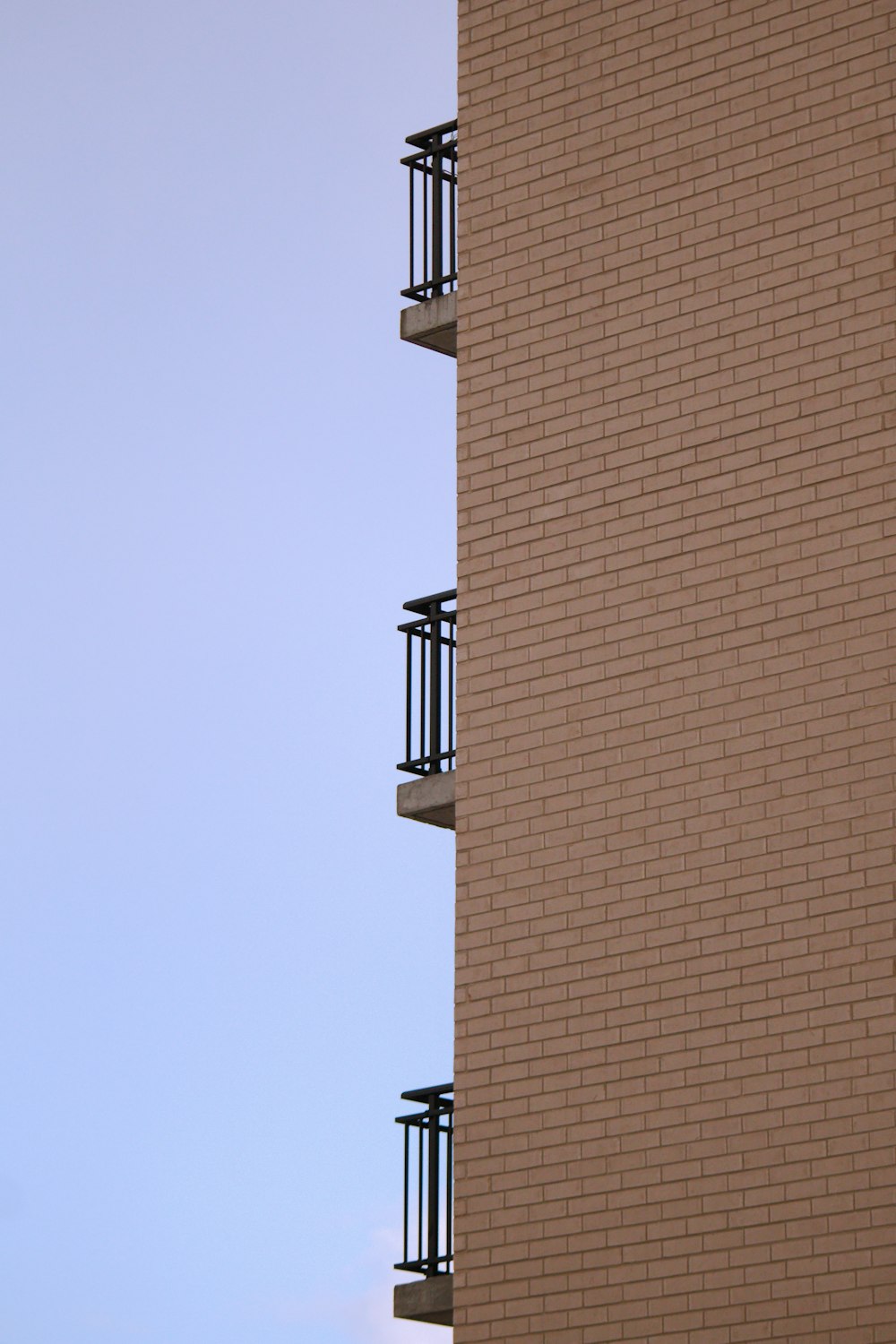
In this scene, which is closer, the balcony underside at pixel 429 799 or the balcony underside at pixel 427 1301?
the balcony underside at pixel 427 1301

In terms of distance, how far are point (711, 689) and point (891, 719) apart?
46.8 inches

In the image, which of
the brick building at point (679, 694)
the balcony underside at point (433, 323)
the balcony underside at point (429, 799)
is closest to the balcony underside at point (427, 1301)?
the brick building at point (679, 694)

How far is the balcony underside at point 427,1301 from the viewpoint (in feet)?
51.9

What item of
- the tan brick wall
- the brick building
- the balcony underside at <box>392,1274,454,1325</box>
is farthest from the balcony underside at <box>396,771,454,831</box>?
the balcony underside at <box>392,1274,454,1325</box>

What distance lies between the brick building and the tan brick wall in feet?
0.07

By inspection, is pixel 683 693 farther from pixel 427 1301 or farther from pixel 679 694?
pixel 427 1301

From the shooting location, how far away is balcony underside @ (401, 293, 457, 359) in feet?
56.1

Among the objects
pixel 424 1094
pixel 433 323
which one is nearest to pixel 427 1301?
pixel 424 1094

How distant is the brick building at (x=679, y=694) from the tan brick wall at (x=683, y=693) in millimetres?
20

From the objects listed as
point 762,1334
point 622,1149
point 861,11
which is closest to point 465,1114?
point 622,1149

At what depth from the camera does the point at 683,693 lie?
1465 cm

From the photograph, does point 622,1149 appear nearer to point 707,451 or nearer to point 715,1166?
point 715,1166

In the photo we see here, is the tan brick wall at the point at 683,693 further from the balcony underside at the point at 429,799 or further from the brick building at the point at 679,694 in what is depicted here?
the balcony underside at the point at 429,799

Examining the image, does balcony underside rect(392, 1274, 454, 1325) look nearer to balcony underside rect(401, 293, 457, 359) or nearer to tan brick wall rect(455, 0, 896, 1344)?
tan brick wall rect(455, 0, 896, 1344)
